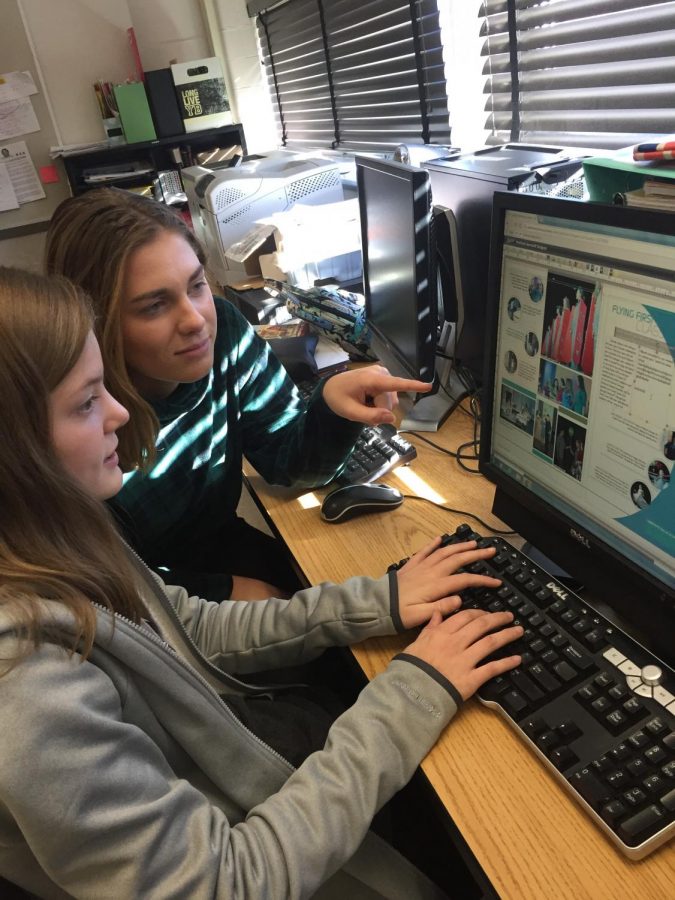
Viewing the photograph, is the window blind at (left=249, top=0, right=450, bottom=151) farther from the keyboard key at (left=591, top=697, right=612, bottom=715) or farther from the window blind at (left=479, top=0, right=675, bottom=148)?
the keyboard key at (left=591, top=697, right=612, bottom=715)

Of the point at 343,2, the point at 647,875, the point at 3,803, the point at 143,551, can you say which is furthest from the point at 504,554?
the point at 343,2

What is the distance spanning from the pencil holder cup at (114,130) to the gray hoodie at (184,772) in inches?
133

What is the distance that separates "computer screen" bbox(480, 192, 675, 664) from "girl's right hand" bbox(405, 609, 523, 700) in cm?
13

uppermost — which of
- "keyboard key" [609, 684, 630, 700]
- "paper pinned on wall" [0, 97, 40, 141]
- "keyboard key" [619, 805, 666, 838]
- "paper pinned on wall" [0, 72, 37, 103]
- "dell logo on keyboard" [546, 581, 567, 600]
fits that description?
"paper pinned on wall" [0, 72, 37, 103]

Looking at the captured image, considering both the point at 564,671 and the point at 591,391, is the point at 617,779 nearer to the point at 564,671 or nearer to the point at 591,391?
the point at 564,671

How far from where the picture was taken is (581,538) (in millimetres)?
724

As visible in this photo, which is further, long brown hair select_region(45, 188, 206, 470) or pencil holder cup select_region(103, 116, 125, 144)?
pencil holder cup select_region(103, 116, 125, 144)

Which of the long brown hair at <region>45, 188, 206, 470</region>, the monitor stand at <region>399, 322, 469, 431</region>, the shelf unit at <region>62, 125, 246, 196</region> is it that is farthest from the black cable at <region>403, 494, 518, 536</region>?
the shelf unit at <region>62, 125, 246, 196</region>

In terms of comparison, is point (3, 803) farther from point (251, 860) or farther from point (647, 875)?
point (647, 875)

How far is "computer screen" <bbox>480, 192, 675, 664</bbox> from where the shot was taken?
589mm

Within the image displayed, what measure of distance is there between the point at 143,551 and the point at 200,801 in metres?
0.64

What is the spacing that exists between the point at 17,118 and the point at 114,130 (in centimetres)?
49

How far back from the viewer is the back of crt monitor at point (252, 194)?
2.20 metres

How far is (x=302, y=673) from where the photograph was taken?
1.03 metres
